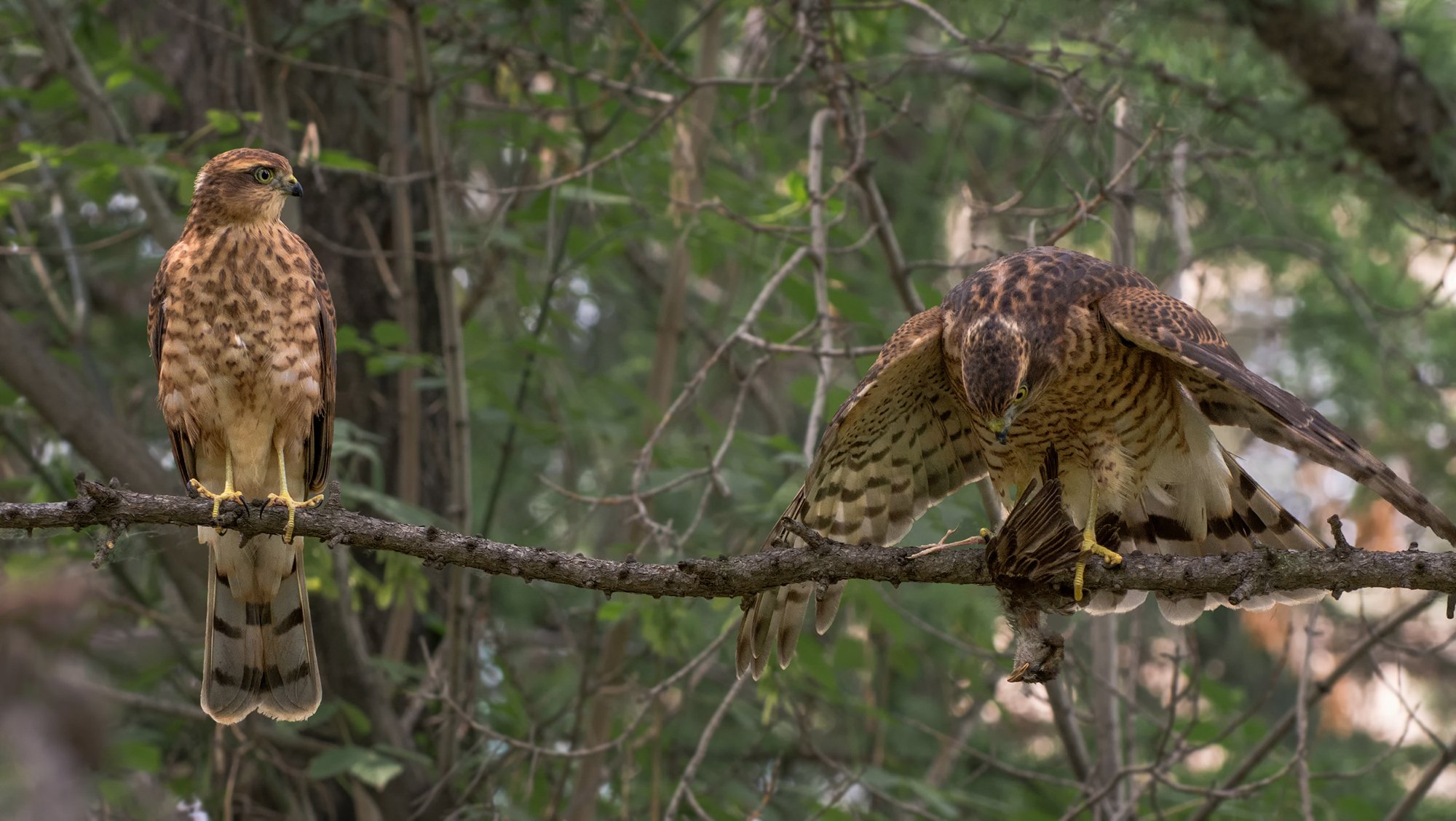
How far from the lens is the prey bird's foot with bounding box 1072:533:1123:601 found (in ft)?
9.80

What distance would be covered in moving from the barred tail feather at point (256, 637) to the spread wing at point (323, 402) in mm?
226

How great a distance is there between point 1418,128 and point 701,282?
438 centimetres

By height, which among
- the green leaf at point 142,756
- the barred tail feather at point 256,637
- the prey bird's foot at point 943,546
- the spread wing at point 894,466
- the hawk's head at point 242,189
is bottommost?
the green leaf at point 142,756

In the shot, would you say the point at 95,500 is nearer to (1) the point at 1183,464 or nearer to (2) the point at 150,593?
(1) the point at 1183,464

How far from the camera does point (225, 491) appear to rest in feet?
11.9

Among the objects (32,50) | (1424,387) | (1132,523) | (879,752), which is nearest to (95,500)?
(1132,523)

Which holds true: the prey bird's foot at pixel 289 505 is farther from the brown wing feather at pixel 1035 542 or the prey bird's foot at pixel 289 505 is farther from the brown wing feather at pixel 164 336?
the brown wing feather at pixel 1035 542

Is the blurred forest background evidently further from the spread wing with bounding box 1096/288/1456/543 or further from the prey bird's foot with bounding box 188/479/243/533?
the spread wing with bounding box 1096/288/1456/543

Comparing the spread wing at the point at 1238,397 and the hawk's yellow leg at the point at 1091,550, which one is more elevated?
the spread wing at the point at 1238,397

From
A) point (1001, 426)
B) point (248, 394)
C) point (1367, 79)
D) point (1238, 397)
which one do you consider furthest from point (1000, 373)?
point (1367, 79)

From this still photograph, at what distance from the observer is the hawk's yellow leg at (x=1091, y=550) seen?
2.99 m

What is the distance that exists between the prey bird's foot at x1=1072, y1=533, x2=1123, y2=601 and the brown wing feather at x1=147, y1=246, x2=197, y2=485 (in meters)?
2.37

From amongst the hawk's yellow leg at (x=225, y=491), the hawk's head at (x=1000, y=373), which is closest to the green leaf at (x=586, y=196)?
the hawk's yellow leg at (x=225, y=491)

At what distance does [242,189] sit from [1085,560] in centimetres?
241
